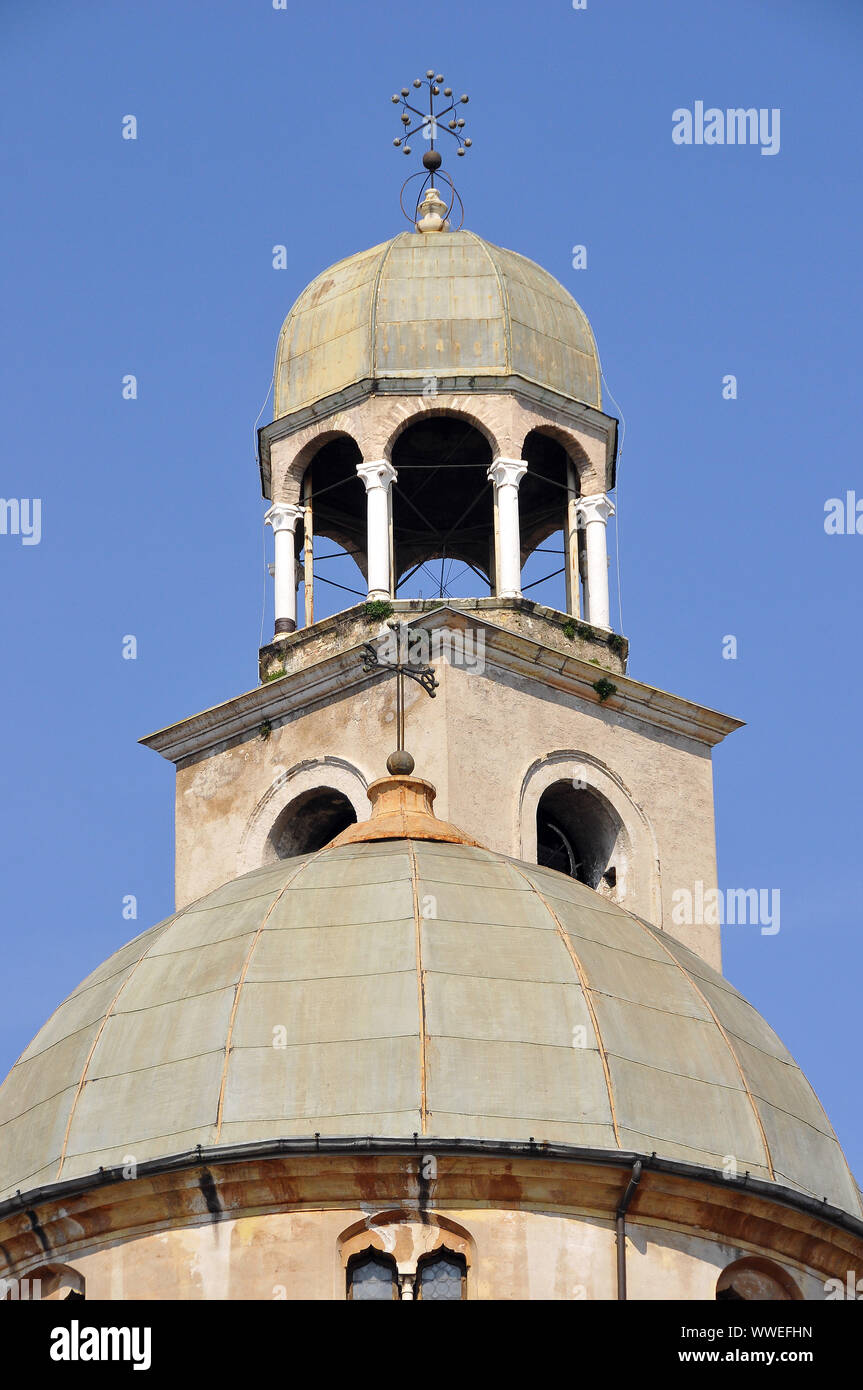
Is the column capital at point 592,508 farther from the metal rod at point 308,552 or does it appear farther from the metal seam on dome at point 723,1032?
the metal seam on dome at point 723,1032

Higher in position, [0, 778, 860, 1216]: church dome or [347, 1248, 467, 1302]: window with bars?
[0, 778, 860, 1216]: church dome

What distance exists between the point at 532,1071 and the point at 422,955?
1.92 meters

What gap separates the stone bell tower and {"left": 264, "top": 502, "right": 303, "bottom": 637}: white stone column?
0.10 ft

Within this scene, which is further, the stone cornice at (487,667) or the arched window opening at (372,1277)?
the stone cornice at (487,667)

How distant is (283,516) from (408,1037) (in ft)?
59.9

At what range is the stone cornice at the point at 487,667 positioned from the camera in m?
56.6

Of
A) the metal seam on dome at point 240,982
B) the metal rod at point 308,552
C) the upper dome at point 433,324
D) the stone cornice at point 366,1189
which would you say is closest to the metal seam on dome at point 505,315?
the upper dome at point 433,324

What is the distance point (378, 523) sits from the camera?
190ft

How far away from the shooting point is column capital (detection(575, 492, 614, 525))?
59781 mm

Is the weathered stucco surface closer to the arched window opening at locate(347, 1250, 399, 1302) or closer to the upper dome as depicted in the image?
the upper dome

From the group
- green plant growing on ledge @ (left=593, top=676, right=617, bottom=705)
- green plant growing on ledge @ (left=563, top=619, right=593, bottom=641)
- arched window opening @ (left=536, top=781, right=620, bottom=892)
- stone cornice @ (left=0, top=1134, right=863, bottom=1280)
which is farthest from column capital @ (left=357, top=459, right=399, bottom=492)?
stone cornice @ (left=0, top=1134, right=863, bottom=1280)

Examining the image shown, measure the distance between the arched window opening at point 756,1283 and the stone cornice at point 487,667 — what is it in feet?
49.1
